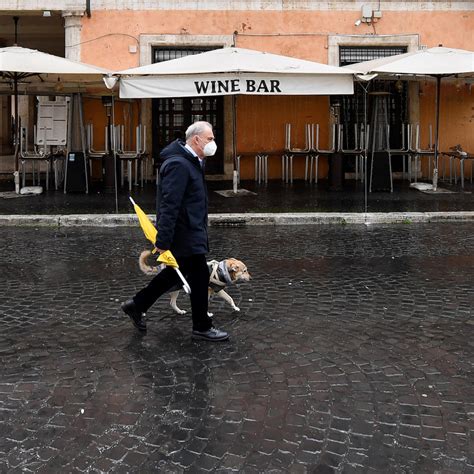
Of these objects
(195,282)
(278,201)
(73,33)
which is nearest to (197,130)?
(195,282)

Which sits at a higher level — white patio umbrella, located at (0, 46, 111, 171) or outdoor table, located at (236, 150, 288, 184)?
white patio umbrella, located at (0, 46, 111, 171)

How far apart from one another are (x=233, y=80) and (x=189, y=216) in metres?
8.51

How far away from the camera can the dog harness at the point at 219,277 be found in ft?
18.7

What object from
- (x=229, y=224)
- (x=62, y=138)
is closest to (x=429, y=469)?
(x=229, y=224)

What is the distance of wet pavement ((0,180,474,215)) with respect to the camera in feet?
41.5

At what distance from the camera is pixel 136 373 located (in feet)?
15.5

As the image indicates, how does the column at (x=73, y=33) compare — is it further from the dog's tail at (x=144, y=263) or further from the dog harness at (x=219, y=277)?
the dog harness at (x=219, y=277)

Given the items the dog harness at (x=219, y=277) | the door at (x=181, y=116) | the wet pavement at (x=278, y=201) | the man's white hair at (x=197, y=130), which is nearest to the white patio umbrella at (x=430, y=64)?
the wet pavement at (x=278, y=201)

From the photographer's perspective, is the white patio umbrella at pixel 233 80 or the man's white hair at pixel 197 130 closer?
the man's white hair at pixel 197 130

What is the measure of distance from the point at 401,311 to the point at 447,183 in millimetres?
11718

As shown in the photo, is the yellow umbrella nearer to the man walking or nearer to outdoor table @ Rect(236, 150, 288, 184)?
the man walking

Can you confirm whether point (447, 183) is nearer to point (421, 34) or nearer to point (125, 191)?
point (421, 34)

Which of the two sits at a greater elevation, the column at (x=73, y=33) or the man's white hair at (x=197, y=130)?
the column at (x=73, y=33)

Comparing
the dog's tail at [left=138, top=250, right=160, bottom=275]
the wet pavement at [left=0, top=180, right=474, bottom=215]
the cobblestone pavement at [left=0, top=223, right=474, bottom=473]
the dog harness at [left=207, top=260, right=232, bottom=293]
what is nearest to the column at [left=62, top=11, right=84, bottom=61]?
the wet pavement at [left=0, top=180, right=474, bottom=215]
